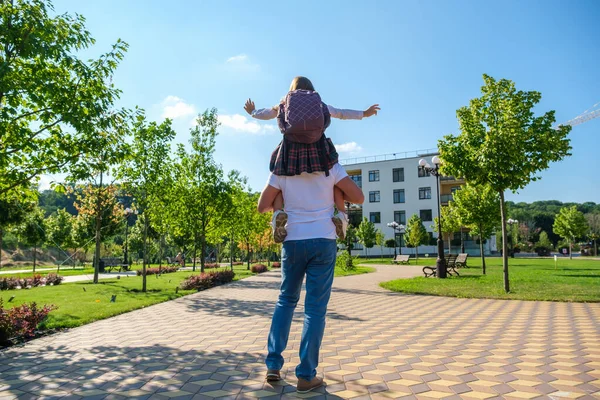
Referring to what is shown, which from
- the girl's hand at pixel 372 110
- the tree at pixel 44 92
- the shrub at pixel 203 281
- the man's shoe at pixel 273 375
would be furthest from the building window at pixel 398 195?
the man's shoe at pixel 273 375

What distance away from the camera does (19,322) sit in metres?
5.53

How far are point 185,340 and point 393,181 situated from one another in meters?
54.3

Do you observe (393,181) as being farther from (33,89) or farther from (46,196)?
(46,196)

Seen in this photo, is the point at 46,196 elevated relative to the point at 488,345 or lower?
elevated

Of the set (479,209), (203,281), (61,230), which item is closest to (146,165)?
(203,281)

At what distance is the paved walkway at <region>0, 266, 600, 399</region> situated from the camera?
10.3 feet

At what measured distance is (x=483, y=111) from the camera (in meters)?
11.4

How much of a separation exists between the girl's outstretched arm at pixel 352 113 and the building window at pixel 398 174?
5498 centimetres

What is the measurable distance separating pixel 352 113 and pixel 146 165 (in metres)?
11.1

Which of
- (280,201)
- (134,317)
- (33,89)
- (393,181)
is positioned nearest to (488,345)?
(280,201)

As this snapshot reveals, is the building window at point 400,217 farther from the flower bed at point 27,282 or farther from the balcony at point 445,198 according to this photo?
the flower bed at point 27,282

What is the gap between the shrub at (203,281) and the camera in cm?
1321

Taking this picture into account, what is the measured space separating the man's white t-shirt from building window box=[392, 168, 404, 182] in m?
55.3

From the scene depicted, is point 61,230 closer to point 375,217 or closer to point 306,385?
point 306,385
